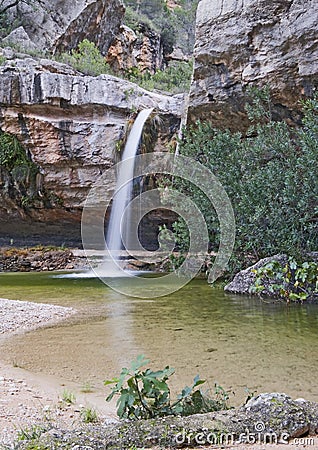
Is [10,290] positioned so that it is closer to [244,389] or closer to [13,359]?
[13,359]

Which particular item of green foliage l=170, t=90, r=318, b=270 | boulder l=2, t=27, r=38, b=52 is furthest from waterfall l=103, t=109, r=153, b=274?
boulder l=2, t=27, r=38, b=52

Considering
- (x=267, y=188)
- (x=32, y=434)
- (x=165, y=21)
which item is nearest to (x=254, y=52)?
(x=267, y=188)

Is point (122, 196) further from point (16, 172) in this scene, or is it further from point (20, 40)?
point (20, 40)

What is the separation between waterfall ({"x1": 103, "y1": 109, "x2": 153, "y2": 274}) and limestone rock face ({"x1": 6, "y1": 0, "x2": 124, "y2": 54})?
814cm

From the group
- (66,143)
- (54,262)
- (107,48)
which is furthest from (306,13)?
(107,48)

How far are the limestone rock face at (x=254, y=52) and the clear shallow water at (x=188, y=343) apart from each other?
210 inches

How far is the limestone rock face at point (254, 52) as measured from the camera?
29.0 ft

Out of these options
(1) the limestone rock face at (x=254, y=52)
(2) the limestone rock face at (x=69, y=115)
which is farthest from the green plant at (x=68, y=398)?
(2) the limestone rock face at (x=69, y=115)

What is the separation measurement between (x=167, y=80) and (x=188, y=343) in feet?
57.1

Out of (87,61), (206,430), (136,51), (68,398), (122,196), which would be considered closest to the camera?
(206,430)

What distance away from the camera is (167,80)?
64.5 ft

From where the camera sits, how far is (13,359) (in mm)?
3633

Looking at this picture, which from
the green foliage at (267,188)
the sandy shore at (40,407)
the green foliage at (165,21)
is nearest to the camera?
the sandy shore at (40,407)

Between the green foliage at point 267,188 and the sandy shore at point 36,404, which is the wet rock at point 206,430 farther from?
the green foliage at point 267,188
